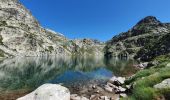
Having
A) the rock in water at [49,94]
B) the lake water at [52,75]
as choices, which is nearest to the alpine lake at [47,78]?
the lake water at [52,75]

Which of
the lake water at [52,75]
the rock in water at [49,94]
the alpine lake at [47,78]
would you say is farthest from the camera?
the lake water at [52,75]

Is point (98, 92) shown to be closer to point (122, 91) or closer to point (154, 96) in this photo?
point (122, 91)

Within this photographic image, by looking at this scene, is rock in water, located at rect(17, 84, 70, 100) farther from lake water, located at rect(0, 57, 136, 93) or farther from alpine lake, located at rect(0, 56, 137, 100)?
lake water, located at rect(0, 57, 136, 93)

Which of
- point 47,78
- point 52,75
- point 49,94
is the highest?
point 49,94

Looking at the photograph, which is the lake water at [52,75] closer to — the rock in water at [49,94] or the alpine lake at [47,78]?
the alpine lake at [47,78]

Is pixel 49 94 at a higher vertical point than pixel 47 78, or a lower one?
higher

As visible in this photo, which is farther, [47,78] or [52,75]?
[52,75]

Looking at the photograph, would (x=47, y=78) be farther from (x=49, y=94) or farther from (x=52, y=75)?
(x=49, y=94)

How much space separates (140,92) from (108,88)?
26.4 metres

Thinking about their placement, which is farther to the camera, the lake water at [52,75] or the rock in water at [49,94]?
the lake water at [52,75]

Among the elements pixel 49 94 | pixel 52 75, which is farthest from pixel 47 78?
pixel 49 94

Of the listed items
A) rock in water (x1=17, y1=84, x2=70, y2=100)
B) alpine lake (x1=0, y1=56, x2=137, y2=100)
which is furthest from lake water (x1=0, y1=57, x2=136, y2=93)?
rock in water (x1=17, y1=84, x2=70, y2=100)

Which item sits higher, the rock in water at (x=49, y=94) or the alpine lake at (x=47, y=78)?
the rock in water at (x=49, y=94)

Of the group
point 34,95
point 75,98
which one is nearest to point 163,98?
point 34,95
